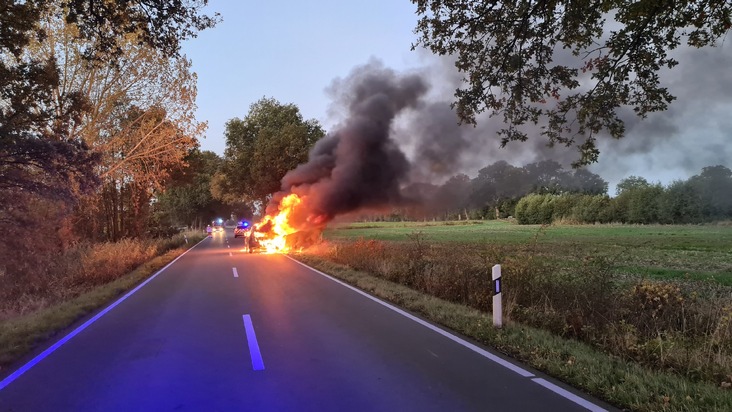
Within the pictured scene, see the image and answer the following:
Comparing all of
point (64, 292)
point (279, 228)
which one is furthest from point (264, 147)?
point (64, 292)

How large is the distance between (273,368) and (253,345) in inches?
46.7

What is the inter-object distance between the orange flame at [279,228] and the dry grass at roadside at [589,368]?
16.4m

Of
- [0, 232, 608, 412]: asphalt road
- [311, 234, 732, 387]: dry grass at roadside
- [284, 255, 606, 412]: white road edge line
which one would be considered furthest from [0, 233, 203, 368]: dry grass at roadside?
[311, 234, 732, 387]: dry grass at roadside

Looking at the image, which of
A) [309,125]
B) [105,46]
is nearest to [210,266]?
[105,46]

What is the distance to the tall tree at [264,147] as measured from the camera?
3148 centimetres

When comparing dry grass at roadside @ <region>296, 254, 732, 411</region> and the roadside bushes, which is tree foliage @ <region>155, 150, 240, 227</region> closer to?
the roadside bushes

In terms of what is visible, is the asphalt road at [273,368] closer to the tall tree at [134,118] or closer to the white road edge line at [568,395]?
the white road edge line at [568,395]

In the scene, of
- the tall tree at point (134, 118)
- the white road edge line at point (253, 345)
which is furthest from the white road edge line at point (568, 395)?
the tall tree at point (134, 118)

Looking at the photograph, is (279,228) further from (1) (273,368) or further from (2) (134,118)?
(1) (273,368)

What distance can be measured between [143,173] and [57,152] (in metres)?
11.4

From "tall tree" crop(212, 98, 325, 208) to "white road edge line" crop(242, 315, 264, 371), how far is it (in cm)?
2361

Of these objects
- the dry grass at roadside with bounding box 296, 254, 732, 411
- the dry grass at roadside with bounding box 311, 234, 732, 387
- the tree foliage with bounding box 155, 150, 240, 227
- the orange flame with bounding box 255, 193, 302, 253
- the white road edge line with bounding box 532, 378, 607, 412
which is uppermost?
the tree foliage with bounding box 155, 150, 240, 227

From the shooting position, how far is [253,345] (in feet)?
21.3

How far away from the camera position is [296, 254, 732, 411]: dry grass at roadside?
418 cm
